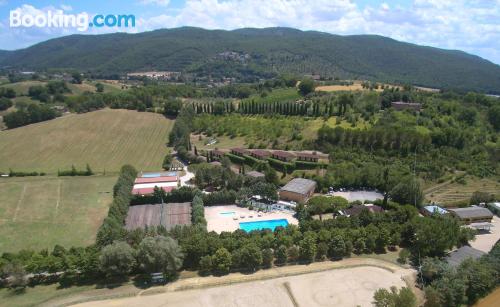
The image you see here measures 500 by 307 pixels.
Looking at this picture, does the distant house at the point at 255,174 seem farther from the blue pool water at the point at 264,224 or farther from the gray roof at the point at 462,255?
the gray roof at the point at 462,255

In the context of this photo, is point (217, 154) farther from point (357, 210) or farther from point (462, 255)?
point (462, 255)

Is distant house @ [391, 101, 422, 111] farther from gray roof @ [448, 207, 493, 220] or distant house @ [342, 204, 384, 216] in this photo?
distant house @ [342, 204, 384, 216]

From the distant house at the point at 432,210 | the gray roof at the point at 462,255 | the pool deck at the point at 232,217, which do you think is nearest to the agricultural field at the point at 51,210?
the pool deck at the point at 232,217

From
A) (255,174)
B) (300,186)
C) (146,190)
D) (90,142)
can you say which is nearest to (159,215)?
(146,190)

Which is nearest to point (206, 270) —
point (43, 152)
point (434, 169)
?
point (434, 169)

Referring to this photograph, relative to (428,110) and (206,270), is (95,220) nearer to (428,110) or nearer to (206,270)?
(206,270)

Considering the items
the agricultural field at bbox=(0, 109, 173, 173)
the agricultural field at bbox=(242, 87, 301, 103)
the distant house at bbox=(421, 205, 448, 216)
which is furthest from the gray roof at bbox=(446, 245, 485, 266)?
the agricultural field at bbox=(242, 87, 301, 103)

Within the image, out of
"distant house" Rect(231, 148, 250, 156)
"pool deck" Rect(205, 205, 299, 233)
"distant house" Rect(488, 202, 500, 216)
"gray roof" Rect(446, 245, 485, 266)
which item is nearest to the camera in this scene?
"gray roof" Rect(446, 245, 485, 266)
